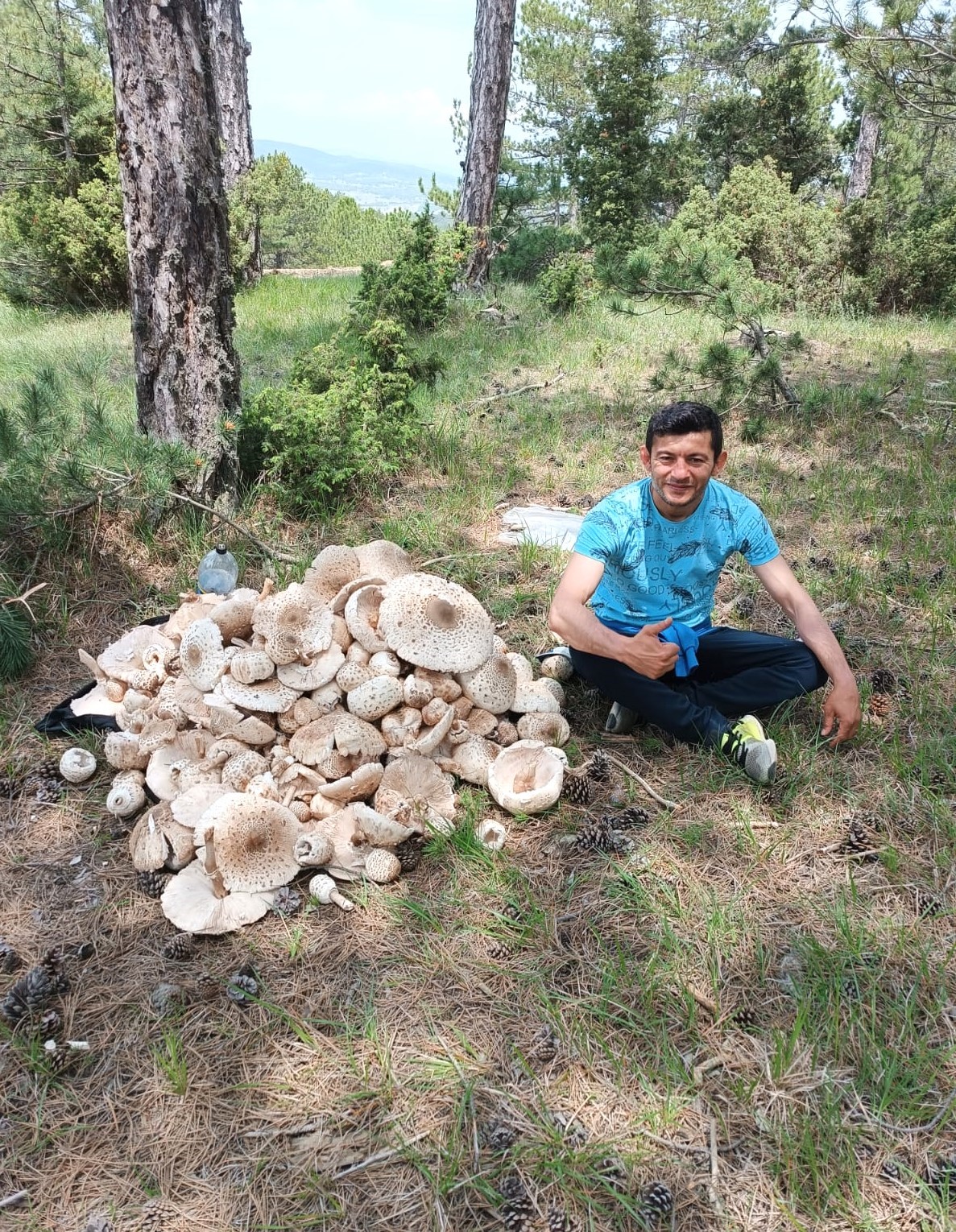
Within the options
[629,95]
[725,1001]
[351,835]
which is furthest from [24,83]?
[725,1001]

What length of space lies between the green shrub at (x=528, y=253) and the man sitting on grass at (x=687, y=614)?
11627 millimetres

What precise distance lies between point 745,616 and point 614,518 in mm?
1419

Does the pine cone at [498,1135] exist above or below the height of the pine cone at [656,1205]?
below

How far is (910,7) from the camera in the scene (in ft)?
20.9

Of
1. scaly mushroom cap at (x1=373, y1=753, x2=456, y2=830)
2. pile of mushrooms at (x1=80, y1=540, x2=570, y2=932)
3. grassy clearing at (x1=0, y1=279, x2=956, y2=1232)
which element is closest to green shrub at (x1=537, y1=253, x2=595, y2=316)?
grassy clearing at (x1=0, y1=279, x2=956, y2=1232)

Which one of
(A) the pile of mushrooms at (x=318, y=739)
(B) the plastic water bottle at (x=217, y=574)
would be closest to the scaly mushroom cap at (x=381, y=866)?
(A) the pile of mushrooms at (x=318, y=739)

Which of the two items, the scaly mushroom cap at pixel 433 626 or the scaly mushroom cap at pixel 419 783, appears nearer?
the scaly mushroom cap at pixel 419 783

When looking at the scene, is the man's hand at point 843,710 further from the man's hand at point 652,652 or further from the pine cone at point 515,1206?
the pine cone at point 515,1206

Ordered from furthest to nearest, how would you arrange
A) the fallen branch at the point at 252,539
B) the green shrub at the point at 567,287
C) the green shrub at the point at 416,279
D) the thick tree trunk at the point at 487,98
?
the thick tree trunk at the point at 487,98 → the green shrub at the point at 567,287 → the green shrub at the point at 416,279 → the fallen branch at the point at 252,539


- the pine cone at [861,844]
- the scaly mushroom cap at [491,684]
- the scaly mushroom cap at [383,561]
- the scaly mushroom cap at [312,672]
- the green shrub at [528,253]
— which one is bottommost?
the pine cone at [861,844]

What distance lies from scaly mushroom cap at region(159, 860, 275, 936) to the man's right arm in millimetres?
1445

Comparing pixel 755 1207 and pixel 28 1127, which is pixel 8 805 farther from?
pixel 755 1207

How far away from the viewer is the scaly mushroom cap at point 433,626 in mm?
3020

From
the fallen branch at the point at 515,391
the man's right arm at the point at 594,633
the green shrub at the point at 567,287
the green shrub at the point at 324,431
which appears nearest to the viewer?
the man's right arm at the point at 594,633
